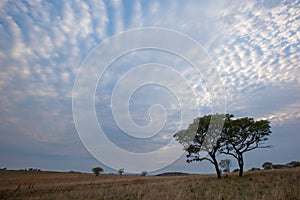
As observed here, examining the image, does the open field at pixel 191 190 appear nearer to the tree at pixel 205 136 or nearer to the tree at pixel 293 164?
the tree at pixel 205 136

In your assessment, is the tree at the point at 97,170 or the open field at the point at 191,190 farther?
the tree at the point at 97,170

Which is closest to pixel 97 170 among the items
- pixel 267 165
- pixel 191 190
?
pixel 267 165

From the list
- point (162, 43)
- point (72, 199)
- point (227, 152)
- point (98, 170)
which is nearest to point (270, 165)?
point (227, 152)

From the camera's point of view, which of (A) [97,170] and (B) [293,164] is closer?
(B) [293,164]

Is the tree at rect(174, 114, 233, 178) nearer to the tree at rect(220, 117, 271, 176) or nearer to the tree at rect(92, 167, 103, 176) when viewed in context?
the tree at rect(220, 117, 271, 176)

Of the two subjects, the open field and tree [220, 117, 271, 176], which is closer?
the open field

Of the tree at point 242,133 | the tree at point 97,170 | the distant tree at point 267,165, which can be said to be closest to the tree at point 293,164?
the distant tree at point 267,165

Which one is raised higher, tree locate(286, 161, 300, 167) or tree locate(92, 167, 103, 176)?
tree locate(92, 167, 103, 176)

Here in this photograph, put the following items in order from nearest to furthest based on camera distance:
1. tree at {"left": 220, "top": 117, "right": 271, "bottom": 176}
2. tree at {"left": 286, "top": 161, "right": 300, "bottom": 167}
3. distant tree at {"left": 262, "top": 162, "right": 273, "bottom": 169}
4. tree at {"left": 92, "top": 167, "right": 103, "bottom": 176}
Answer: tree at {"left": 220, "top": 117, "right": 271, "bottom": 176} < tree at {"left": 286, "top": 161, "right": 300, "bottom": 167} < distant tree at {"left": 262, "top": 162, "right": 273, "bottom": 169} < tree at {"left": 92, "top": 167, "right": 103, "bottom": 176}

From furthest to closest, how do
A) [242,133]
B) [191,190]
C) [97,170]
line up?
[97,170]
[242,133]
[191,190]

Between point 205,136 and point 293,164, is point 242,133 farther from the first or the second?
point 293,164

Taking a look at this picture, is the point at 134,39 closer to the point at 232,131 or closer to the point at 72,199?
the point at 72,199

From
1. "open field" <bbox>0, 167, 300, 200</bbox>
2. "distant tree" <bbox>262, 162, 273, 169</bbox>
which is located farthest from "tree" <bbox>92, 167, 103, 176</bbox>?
"open field" <bbox>0, 167, 300, 200</bbox>

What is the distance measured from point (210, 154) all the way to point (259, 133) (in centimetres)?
769
